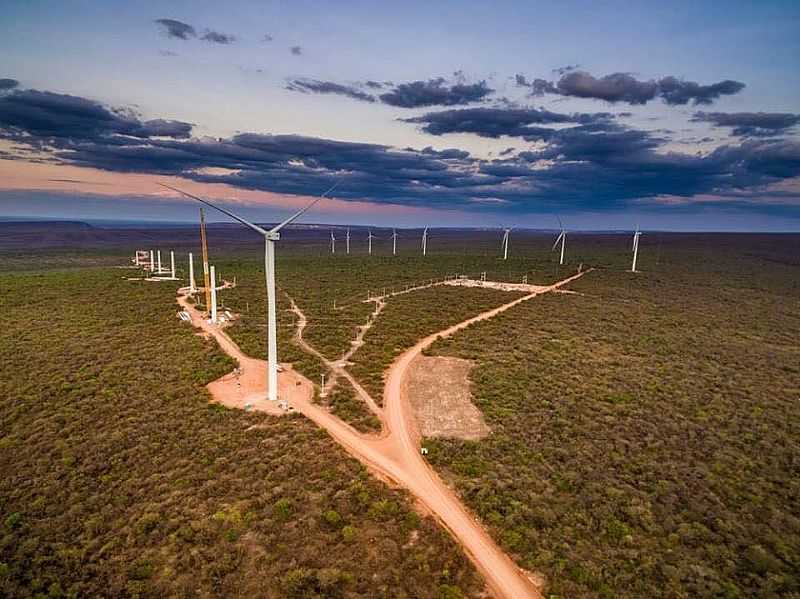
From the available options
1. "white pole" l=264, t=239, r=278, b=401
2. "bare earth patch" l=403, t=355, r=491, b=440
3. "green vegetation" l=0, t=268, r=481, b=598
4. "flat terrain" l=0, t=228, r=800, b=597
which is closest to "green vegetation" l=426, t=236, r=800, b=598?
"flat terrain" l=0, t=228, r=800, b=597

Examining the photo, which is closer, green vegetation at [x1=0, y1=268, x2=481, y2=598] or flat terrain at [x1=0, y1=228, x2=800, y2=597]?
green vegetation at [x1=0, y1=268, x2=481, y2=598]

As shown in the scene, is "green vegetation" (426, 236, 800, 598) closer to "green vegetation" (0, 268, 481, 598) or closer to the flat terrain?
the flat terrain

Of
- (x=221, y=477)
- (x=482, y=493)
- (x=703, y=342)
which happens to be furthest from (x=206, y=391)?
(x=703, y=342)

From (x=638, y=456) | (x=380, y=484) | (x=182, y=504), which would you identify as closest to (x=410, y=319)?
(x=638, y=456)

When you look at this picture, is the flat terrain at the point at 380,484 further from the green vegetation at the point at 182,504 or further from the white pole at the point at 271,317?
the white pole at the point at 271,317

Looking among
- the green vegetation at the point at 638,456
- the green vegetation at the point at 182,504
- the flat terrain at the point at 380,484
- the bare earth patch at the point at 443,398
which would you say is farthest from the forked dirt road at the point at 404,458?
the green vegetation at the point at 182,504

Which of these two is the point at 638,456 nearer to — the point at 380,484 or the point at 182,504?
the point at 380,484
